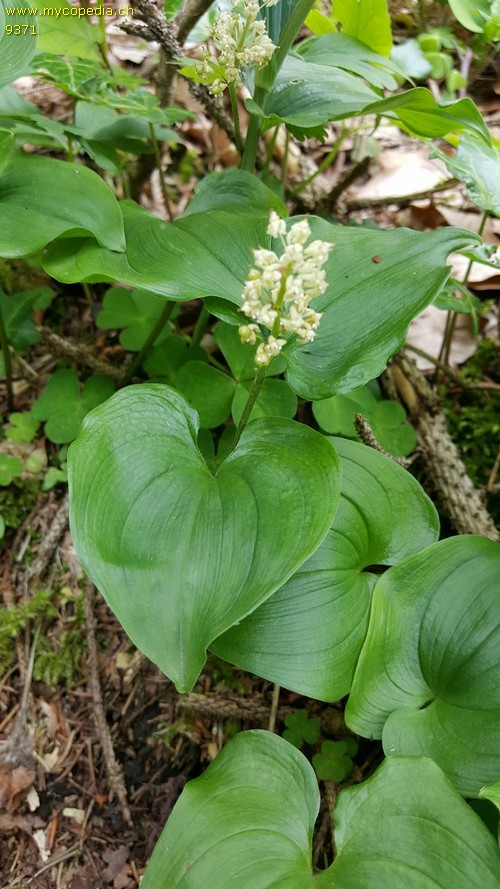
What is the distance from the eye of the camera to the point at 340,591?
153cm

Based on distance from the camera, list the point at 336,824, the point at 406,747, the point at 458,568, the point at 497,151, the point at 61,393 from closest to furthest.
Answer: the point at 336,824, the point at 406,747, the point at 458,568, the point at 497,151, the point at 61,393

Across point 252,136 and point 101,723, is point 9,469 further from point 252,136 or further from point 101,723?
point 252,136

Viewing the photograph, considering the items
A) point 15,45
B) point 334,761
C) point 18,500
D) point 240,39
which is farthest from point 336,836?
point 15,45

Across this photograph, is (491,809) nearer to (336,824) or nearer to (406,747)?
(406,747)

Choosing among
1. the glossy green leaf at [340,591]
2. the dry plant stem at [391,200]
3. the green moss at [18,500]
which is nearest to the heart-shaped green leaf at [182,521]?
the glossy green leaf at [340,591]

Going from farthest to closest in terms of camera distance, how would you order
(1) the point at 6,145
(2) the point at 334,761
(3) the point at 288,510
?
(2) the point at 334,761, (1) the point at 6,145, (3) the point at 288,510

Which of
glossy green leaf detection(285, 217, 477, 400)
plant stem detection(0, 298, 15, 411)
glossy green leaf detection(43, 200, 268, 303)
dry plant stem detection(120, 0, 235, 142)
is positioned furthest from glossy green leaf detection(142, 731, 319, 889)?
dry plant stem detection(120, 0, 235, 142)

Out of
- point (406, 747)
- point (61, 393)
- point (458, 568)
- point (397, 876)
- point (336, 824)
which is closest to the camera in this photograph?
point (397, 876)

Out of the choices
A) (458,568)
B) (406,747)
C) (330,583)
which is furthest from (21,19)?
(406,747)

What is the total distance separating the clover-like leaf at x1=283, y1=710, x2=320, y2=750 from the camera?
172 cm

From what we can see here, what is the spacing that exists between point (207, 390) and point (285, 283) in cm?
84

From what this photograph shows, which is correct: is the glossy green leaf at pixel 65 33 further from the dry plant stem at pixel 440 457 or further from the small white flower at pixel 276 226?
the dry plant stem at pixel 440 457

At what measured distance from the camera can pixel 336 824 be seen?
1.26 metres

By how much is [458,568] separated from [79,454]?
0.94m
